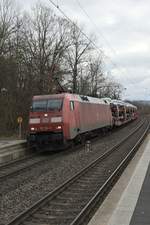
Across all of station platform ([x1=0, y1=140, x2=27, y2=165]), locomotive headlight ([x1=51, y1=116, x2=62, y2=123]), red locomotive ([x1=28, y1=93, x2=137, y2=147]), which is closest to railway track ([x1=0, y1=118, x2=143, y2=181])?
station platform ([x1=0, y1=140, x2=27, y2=165])

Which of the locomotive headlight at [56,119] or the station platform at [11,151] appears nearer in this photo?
the station platform at [11,151]

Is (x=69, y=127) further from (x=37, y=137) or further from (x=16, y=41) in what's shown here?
(x=16, y=41)

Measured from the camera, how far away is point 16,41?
152 feet

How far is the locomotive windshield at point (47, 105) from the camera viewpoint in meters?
24.2

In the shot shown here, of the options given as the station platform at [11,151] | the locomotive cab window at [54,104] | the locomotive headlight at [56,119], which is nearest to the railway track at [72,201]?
the station platform at [11,151]

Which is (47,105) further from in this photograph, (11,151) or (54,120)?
(11,151)

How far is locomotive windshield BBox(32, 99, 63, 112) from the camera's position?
953 inches

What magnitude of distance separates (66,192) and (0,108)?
2161 cm

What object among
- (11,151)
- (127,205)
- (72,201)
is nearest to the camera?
(127,205)

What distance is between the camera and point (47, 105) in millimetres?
24406

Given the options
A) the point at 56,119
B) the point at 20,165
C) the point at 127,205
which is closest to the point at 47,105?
the point at 56,119

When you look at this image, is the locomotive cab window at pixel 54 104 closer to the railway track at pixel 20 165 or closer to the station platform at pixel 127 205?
the railway track at pixel 20 165

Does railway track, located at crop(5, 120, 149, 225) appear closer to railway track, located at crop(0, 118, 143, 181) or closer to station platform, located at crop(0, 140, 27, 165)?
railway track, located at crop(0, 118, 143, 181)

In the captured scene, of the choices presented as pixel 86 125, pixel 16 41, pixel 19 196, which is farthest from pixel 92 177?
pixel 16 41
